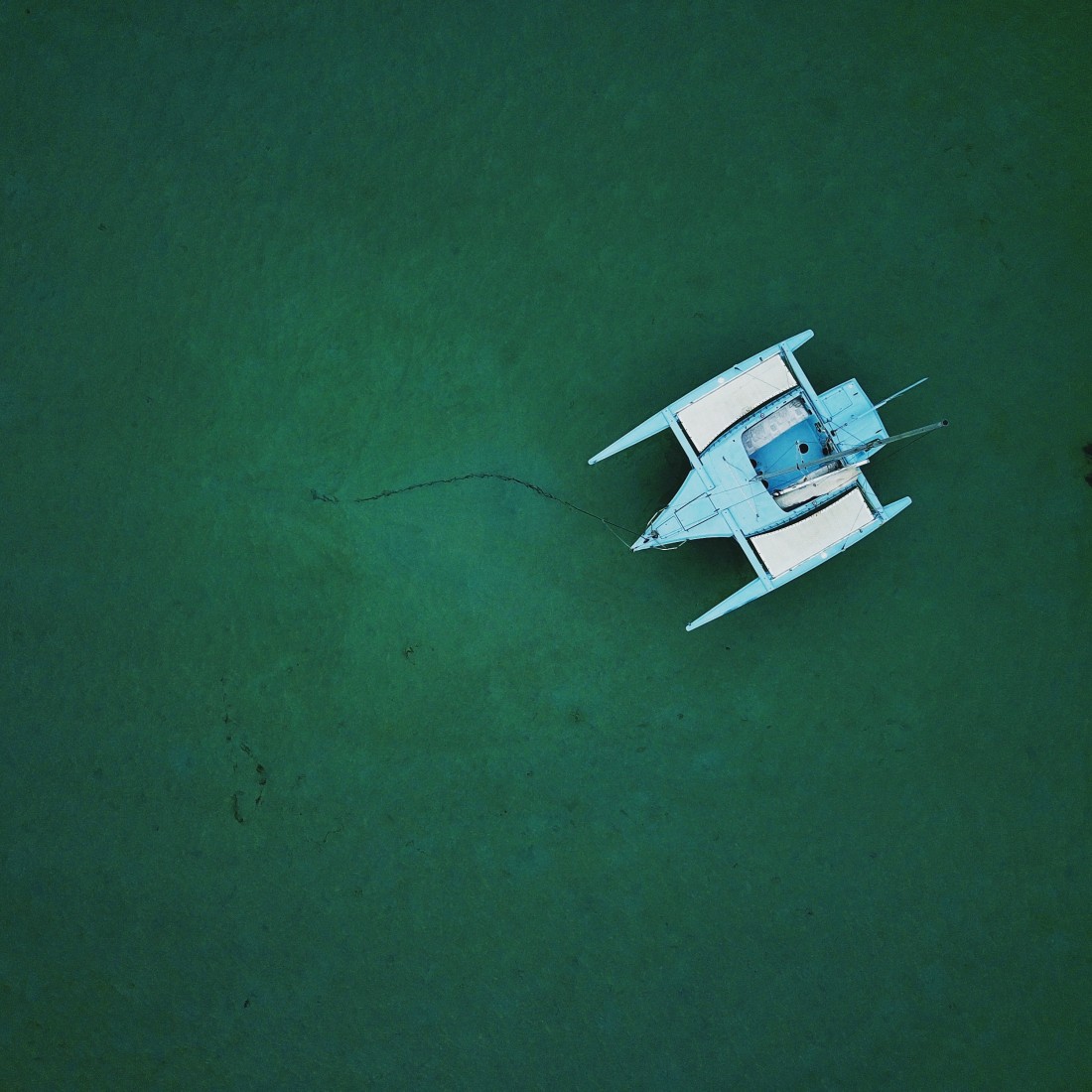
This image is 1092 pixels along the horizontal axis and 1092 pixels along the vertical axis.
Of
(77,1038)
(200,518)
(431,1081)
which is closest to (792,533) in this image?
(200,518)

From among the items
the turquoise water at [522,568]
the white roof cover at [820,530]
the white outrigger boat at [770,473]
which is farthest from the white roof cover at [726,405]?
the white roof cover at [820,530]

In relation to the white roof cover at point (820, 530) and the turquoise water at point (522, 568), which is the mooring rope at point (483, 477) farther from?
the white roof cover at point (820, 530)

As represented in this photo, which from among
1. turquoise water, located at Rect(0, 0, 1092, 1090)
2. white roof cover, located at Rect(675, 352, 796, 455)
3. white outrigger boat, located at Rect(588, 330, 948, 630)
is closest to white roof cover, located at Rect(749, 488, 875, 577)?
white outrigger boat, located at Rect(588, 330, 948, 630)

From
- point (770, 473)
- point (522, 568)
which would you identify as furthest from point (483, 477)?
point (770, 473)

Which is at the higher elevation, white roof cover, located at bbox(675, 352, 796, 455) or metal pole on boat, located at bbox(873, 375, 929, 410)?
white roof cover, located at bbox(675, 352, 796, 455)

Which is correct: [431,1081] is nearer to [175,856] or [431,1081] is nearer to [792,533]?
[175,856]

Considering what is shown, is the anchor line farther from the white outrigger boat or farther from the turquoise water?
the white outrigger boat
